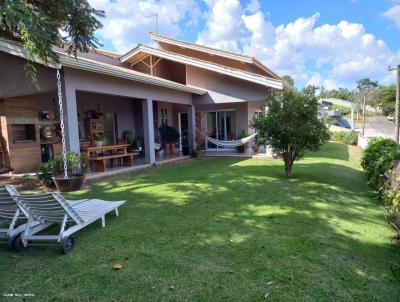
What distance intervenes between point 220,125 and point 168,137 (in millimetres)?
3112

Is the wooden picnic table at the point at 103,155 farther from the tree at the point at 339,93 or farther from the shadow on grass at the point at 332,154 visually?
the tree at the point at 339,93

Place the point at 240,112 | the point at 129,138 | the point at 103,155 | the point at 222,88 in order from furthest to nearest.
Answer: the point at 240,112
the point at 222,88
the point at 129,138
the point at 103,155

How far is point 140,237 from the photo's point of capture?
13.1 ft

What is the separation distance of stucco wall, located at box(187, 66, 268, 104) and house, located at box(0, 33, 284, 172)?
43 millimetres

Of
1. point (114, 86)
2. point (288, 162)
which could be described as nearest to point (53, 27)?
point (114, 86)

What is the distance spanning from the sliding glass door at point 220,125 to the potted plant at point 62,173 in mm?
9598

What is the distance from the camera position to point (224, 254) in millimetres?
3455

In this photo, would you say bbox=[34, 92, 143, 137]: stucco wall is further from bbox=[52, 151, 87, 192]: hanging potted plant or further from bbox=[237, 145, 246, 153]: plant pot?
bbox=[237, 145, 246, 153]: plant pot

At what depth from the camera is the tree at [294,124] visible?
7.83 meters

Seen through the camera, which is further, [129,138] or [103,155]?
[129,138]

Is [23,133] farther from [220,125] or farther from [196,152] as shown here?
[220,125]

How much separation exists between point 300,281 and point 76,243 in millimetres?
2701

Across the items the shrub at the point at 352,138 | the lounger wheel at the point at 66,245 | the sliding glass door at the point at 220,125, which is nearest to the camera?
the lounger wheel at the point at 66,245

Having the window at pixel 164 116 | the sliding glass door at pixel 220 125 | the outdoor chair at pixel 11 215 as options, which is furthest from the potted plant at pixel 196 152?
the outdoor chair at pixel 11 215
